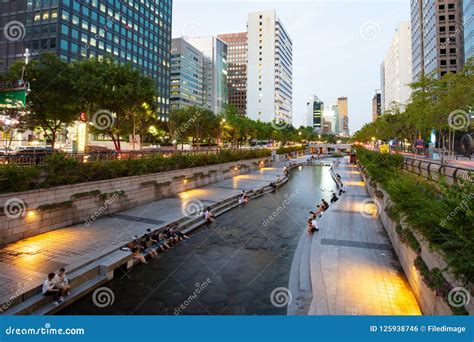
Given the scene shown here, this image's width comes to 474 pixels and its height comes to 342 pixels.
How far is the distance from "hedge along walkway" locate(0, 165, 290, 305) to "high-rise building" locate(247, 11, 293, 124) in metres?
145

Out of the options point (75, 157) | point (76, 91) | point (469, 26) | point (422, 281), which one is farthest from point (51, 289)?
point (469, 26)

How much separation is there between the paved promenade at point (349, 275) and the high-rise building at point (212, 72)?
152674mm

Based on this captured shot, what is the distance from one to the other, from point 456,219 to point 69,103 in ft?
94.3

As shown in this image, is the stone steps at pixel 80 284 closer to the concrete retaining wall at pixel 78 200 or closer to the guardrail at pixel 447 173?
the concrete retaining wall at pixel 78 200

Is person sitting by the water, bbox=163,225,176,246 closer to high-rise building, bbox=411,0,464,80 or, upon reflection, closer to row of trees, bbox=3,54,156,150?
row of trees, bbox=3,54,156,150

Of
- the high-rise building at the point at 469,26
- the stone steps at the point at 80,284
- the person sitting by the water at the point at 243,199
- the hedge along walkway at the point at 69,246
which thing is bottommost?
the stone steps at the point at 80,284

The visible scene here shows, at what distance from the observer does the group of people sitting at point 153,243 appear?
14.2m

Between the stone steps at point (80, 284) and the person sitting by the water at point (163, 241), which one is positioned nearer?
the stone steps at point (80, 284)

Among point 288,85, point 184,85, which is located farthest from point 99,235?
point 288,85

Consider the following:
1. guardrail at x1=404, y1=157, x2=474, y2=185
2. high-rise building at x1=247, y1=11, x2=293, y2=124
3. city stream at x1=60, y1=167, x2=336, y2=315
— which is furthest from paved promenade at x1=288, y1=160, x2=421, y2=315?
high-rise building at x1=247, y1=11, x2=293, y2=124

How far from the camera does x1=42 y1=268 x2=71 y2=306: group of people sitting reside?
392 inches

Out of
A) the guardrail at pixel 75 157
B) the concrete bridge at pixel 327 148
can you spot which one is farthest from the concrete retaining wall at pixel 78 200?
the concrete bridge at pixel 327 148

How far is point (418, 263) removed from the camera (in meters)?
9.52

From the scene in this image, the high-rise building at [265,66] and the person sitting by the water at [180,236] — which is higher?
the high-rise building at [265,66]
